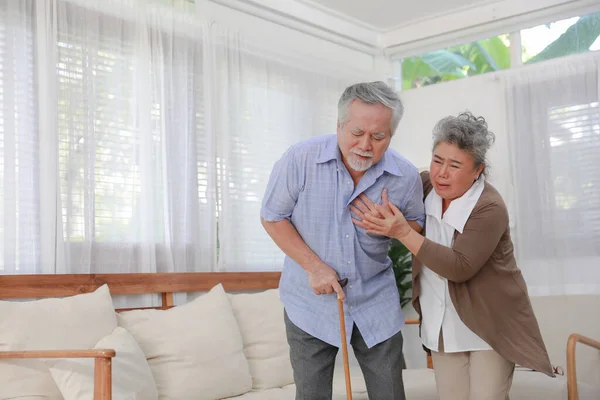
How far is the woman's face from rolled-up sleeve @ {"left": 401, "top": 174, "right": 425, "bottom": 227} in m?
0.06

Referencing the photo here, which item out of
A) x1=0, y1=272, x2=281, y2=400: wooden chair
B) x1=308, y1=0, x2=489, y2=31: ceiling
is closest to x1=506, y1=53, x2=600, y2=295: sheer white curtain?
x1=308, y1=0, x2=489, y2=31: ceiling

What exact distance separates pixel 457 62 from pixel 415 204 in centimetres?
336

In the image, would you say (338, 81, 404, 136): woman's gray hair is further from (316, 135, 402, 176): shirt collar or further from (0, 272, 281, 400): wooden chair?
(0, 272, 281, 400): wooden chair

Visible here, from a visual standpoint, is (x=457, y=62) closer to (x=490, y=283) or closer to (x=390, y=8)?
(x=390, y=8)

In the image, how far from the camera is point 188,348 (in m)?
3.44

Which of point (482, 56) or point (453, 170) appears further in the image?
point (482, 56)

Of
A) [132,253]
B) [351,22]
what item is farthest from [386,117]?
[351,22]

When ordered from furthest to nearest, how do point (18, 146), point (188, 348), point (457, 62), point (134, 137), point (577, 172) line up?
point (457, 62) → point (577, 172) → point (134, 137) → point (188, 348) → point (18, 146)

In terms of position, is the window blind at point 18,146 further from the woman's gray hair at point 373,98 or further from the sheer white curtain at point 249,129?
the woman's gray hair at point 373,98

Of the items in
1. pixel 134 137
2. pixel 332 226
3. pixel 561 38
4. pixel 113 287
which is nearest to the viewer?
pixel 332 226

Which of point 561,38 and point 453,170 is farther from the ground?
point 561,38

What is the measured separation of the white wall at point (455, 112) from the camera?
5.02m

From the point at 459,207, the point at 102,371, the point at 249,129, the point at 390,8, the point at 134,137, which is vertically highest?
the point at 390,8

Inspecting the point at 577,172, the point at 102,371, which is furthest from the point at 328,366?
the point at 577,172
